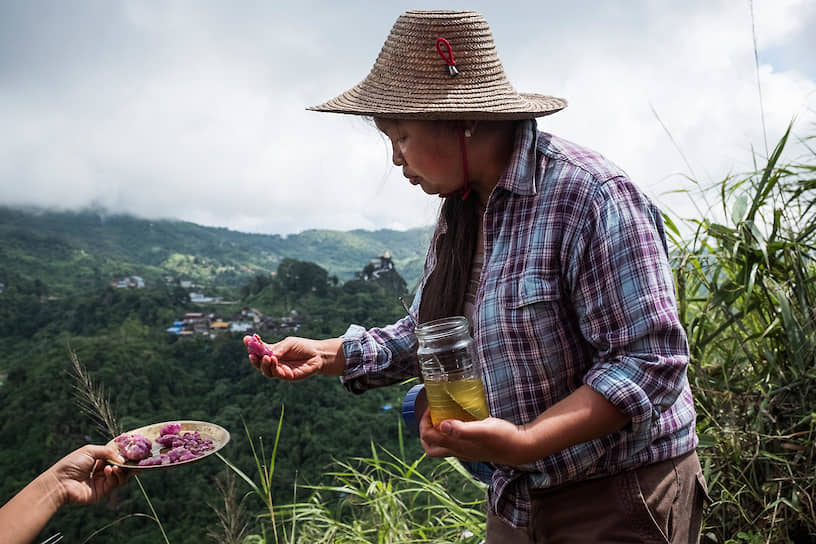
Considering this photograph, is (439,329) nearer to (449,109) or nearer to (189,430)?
(449,109)

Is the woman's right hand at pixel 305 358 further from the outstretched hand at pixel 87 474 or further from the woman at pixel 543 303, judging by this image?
the outstretched hand at pixel 87 474

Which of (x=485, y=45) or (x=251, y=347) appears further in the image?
(x=251, y=347)

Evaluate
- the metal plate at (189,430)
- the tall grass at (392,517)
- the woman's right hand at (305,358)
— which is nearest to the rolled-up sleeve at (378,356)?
the woman's right hand at (305,358)

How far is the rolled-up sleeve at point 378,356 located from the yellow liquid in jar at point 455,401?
0.43 m

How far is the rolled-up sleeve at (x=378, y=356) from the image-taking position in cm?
151

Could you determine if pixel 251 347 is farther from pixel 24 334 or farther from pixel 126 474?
pixel 24 334

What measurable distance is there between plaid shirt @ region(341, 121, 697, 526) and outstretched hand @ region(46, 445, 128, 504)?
79 centimetres

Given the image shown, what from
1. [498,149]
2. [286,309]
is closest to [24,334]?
[286,309]

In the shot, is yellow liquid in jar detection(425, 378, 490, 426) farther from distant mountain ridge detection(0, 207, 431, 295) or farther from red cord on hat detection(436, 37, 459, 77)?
distant mountain ridge detection(0, 207, 431, 295)

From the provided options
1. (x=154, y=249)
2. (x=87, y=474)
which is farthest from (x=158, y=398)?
(x=87, y=474)

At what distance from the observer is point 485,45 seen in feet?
4.22

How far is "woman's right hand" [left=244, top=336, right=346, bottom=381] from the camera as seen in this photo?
58.1 inches

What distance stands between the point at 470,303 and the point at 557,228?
1.00 ft

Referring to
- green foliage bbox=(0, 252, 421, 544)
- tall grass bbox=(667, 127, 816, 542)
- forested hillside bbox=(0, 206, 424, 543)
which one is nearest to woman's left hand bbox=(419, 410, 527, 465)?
tall grass bbox=(667, 127, 816, 542)
